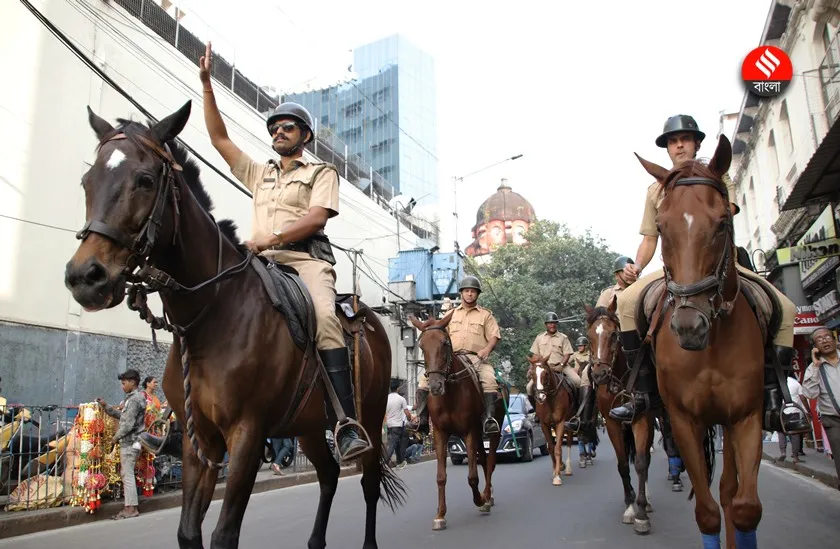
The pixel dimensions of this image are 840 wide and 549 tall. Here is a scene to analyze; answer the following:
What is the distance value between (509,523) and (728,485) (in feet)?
11.8

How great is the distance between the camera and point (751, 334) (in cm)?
421

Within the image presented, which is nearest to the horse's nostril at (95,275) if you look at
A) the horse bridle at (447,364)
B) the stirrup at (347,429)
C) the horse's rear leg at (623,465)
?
the stirrup at (347,429)

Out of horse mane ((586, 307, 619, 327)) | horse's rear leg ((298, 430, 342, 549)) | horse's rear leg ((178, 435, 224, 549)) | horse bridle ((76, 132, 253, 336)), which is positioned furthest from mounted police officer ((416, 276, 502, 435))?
horse bridle ((76, 132, 253, 336))

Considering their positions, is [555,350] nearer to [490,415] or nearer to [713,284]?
[490,415]

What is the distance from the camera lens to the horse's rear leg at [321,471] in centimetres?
504

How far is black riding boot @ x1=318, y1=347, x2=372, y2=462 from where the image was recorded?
4254 mm

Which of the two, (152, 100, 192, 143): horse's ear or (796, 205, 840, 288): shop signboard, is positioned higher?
(796, 205, 840, 288): shop signboard

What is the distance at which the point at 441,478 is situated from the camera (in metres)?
7.86

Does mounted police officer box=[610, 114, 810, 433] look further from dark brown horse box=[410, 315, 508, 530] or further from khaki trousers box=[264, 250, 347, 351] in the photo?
dark brown horse box=[410, 315, 508, 530]

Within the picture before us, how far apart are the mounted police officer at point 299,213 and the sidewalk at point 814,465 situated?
9191 mm

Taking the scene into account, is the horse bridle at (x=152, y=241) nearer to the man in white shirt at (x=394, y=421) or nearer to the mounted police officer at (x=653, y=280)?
the mounted police officer at (x=653, y=280)

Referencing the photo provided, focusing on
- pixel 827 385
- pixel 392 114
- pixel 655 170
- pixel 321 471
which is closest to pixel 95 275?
pixel 321 471

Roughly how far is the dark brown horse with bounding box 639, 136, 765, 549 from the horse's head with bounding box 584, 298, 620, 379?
366cm

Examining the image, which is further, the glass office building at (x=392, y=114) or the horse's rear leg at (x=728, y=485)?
the glass office building at (x=392, y=114)
